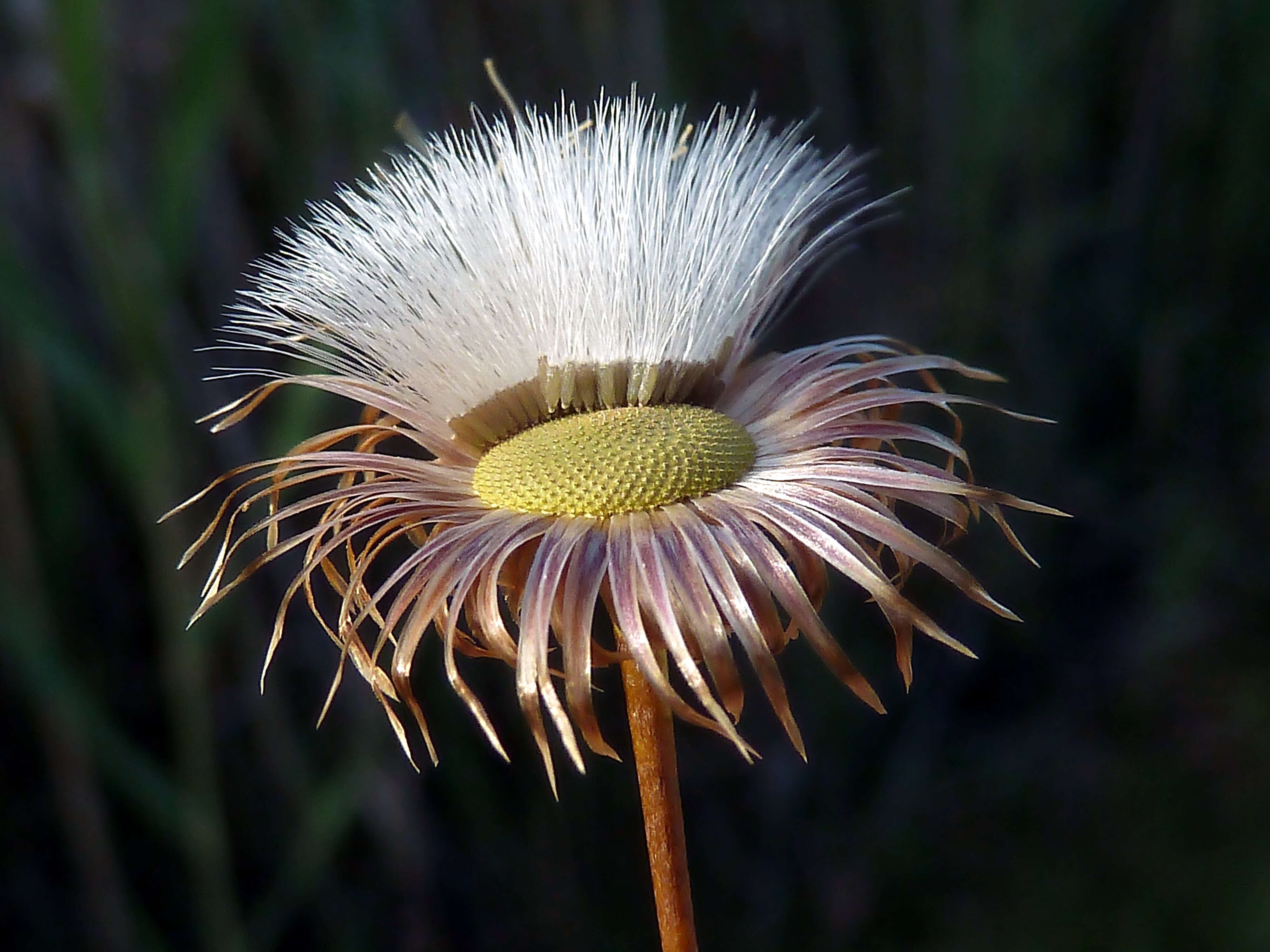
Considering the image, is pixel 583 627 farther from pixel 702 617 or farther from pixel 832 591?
pixel 832 591

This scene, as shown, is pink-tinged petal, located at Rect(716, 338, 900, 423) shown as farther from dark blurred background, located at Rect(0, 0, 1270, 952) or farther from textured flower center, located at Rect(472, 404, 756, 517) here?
dark blurred background, located at Rect(0, 0, 1270, 952)

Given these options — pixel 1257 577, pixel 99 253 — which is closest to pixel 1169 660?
pixel 1257 577

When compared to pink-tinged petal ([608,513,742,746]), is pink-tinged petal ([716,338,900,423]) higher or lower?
higher

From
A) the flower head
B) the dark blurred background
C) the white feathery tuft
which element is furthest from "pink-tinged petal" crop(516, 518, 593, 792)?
the dark blurred background

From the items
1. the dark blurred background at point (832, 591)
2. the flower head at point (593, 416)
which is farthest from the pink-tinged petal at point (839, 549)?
the dark blurred background at point (832, 591)

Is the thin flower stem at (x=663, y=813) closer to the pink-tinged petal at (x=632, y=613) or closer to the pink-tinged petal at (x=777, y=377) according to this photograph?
the pink-tinged petal at (x=632, y=613)

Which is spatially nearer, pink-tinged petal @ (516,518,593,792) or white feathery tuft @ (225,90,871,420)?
pink-tinged petal @ (516,518,593,792)

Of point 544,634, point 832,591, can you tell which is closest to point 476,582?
point 544,634
